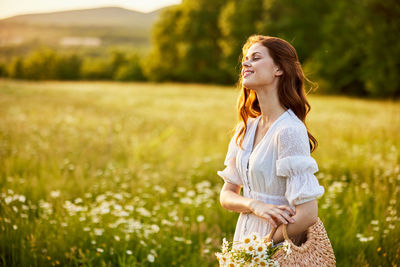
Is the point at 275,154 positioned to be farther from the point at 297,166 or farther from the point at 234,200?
the point at 234,200

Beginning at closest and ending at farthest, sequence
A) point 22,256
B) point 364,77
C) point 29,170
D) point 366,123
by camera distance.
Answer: point 22,256 → point 29,170 → point 366,123 → point 364,77

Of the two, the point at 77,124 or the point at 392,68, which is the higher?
the point at 392,68

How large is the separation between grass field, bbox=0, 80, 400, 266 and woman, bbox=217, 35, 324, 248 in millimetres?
1386

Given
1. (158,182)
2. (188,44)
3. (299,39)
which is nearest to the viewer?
(158,182)

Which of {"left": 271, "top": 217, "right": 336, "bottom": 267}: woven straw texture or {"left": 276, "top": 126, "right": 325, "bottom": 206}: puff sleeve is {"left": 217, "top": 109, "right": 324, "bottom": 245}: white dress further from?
{"left": 271, "top": 217, "right": 336, "bottom": 267}: woven straw texture

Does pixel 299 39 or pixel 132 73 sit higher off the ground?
pixel 299 39

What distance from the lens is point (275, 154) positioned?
2.03 meters

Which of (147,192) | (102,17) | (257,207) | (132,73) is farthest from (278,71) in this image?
(102,17)

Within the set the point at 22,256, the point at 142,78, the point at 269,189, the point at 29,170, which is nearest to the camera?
the point at 269,189

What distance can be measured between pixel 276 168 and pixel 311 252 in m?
0.50

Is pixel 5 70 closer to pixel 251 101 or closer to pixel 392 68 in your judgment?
pixel 392 68

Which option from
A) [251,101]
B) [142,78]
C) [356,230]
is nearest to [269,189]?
[251,101]

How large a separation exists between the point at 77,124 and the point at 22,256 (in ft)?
22.9

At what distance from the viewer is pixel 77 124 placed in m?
9.87
